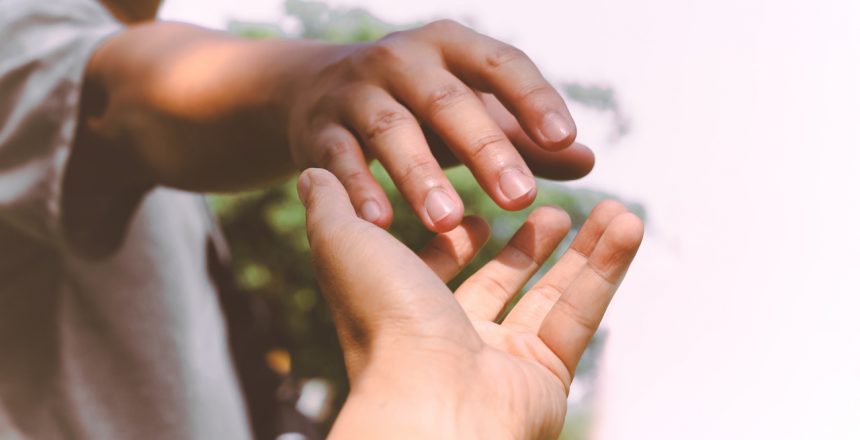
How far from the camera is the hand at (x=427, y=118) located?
0.77 m

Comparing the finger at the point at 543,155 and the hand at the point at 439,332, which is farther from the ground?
the finger at the point at 543,155

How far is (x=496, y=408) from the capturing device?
2.21ft

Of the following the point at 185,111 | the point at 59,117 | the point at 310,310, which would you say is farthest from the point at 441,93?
the point at 310,310

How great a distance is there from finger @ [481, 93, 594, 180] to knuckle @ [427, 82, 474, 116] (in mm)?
127

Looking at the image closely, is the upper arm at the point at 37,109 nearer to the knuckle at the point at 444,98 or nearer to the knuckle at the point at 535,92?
the knuckle at the point at 444,98

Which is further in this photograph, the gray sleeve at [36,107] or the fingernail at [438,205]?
the gray sleeve at [36,107]

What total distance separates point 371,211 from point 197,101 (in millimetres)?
444

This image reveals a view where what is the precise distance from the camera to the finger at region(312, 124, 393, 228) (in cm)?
77

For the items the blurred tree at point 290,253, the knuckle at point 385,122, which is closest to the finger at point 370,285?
the knuckle at point 385,122

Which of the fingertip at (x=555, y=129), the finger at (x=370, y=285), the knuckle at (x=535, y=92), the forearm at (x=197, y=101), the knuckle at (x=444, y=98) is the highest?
the knuckle at (x=535, y=92)

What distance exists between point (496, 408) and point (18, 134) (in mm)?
962

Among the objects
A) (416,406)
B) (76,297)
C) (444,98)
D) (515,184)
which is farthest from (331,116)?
(76,297)

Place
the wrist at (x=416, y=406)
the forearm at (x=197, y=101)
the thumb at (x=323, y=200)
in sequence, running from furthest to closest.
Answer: the forearm at (x=197, y=101), the thumb at (x=323, y=200), the wrist at (x=416, y=406)

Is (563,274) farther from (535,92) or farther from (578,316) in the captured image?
(535,92)
